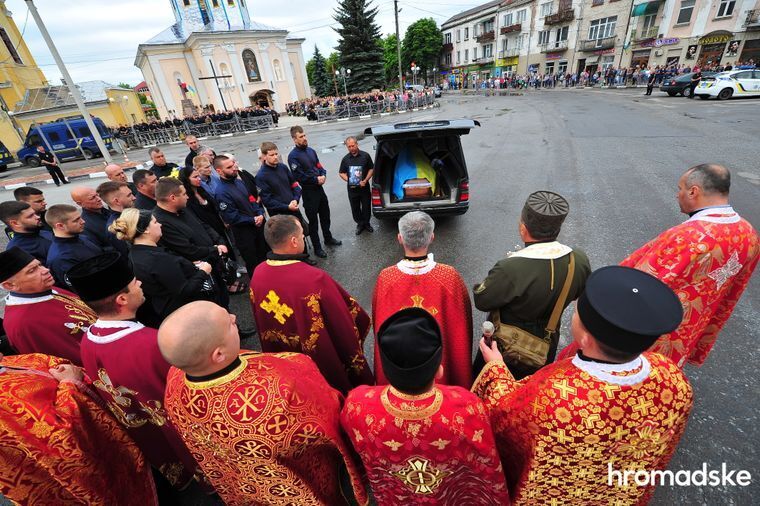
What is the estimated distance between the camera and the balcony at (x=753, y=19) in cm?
2390

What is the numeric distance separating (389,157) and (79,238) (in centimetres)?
477

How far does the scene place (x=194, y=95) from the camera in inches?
1423

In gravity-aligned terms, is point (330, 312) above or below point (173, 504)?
above

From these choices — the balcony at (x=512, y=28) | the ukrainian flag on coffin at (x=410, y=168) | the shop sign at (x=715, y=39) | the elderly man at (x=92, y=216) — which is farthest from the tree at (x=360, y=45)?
the elderly man at (x=92, y=216)

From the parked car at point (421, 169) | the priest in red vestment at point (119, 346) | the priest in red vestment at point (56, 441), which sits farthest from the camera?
the parked car at point (421, 169)

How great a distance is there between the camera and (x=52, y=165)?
44.4ft

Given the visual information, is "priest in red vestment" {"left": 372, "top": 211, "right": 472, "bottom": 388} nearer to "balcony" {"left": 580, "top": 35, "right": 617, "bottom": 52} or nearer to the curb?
the curb

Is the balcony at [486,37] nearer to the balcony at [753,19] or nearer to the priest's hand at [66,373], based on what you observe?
the balcony at [753,19]

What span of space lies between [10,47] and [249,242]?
38.3 meters

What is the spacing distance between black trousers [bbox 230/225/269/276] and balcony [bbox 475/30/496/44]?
54722 mm

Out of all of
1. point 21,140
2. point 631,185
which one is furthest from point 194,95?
point 631,185

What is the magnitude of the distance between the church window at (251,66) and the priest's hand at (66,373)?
40811 mm

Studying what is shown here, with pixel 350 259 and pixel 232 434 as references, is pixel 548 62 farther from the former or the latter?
pixel 232 434

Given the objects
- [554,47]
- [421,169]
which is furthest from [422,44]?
[421,169]
